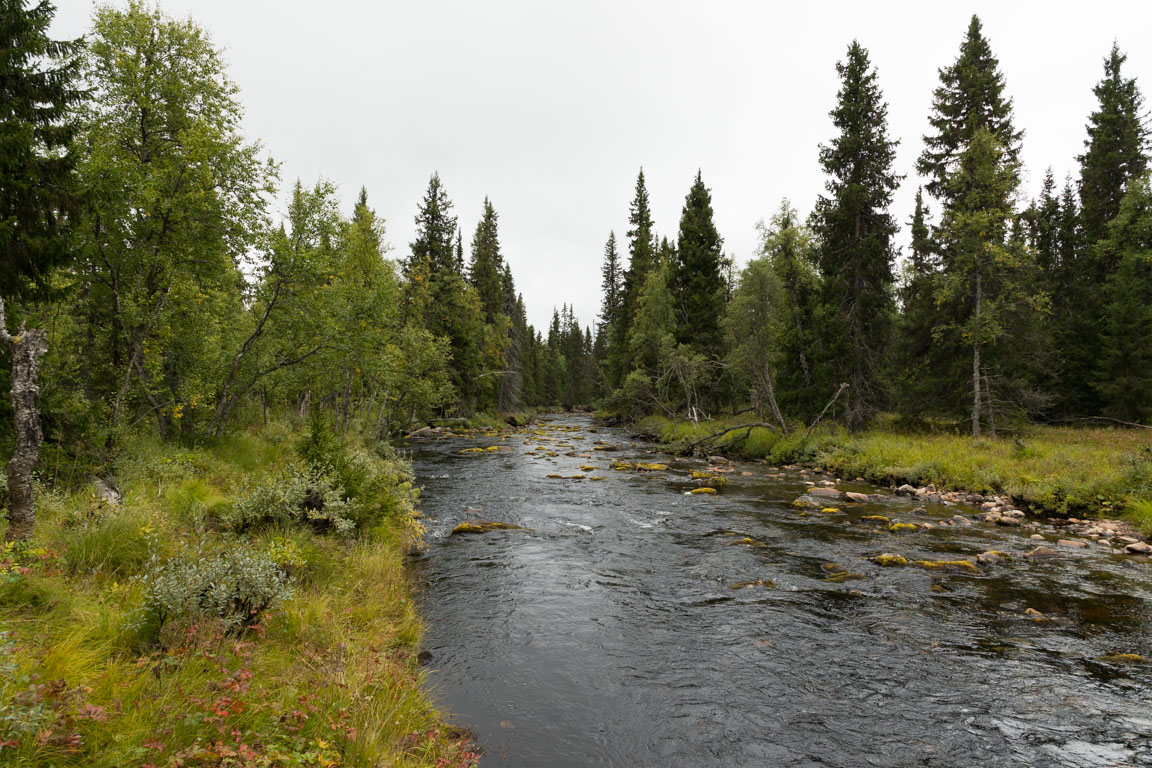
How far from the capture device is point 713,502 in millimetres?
16359

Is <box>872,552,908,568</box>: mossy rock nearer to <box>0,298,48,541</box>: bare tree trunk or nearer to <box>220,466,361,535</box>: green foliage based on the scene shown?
<box>220,466,361,535</box>: green foliage

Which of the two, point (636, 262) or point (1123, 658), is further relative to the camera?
point (636, 262)

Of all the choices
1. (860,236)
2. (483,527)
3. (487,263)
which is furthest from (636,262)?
(483,527)

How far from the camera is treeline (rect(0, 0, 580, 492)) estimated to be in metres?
8.79

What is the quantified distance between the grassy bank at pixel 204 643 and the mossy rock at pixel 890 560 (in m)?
9.06

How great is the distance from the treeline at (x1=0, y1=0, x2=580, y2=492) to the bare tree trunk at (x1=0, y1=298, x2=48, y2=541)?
11 cm

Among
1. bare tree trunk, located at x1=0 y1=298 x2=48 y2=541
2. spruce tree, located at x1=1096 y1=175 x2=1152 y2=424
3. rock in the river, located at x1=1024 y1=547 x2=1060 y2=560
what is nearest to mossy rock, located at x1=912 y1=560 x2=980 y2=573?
rock in the river, located at x1=1024 y1=547 x2=1060 y2=560

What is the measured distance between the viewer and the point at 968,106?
27.0 meters

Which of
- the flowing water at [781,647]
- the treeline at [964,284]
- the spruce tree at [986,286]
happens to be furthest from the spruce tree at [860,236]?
the flowing water at [781,647]

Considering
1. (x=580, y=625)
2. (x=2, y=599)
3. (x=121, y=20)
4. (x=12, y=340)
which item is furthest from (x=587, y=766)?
(x=121, y=20)

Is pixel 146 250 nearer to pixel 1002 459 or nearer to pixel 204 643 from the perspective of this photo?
pixel 204 643

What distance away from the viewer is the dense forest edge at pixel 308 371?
14.0 ft

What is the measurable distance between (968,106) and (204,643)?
3710 cm

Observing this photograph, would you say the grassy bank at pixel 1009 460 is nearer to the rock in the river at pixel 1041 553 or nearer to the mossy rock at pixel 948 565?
the rock in the river at pixel 1041 553
